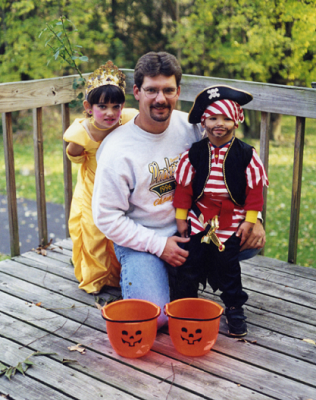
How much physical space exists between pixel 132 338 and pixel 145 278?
14.8 inches

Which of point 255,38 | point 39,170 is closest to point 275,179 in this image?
point 255,38

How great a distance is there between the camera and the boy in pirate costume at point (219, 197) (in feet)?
7.77

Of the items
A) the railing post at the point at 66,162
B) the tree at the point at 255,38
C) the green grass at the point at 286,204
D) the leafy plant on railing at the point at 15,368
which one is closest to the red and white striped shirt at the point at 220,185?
the leafy plant on railing at the point at 15,368

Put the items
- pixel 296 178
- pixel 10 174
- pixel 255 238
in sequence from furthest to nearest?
1. pixel 10 174
2. pixel 296 178
3. pixel 255 238

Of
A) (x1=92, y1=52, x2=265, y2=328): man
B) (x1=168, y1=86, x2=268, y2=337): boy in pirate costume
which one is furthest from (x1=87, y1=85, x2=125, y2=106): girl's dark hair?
(x1=168, y1=86, x2=268, y2=337): boy in pirate costume

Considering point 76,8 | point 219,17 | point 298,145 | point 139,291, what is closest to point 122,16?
point 76,8

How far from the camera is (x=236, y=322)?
2438 millimetres

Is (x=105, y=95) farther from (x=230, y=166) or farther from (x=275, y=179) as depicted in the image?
(x=275, y=179)

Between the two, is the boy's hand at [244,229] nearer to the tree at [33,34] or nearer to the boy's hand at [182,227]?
the boy's hand at [182,227]

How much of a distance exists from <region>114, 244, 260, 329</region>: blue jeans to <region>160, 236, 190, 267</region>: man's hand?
7 centimetres

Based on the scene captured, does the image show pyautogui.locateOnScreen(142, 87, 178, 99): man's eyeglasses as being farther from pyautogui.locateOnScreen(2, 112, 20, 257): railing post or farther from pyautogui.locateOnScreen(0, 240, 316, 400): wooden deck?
pyautogui.locateOnScreen(0, 240, 316, 400): wooden deck

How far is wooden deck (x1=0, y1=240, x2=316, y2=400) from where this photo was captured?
2.03 meters

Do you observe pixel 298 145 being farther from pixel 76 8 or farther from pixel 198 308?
pixel 76 8

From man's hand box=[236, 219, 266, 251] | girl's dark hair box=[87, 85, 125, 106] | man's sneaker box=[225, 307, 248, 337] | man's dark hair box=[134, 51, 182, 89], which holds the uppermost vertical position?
man's dark hair box=[134, 51, 182, 89]
